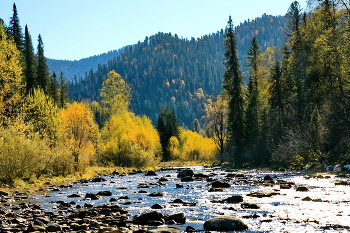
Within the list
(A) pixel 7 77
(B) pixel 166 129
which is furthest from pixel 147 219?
(B) pixel 166 129

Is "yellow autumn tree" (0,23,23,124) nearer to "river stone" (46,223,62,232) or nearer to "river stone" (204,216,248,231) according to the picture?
"river stone" (46,223,62,232)

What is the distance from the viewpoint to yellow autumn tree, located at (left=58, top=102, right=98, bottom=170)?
133 feet

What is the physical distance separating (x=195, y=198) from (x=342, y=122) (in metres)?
Result: 18.1

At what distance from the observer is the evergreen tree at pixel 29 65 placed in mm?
63156

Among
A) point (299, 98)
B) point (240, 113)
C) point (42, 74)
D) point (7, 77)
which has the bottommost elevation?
point (240, 113)

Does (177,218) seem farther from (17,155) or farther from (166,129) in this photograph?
(166,129)

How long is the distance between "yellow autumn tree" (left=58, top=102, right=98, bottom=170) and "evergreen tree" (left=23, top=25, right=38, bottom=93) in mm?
23244

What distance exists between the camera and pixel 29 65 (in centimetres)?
6481

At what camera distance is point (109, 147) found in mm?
53250

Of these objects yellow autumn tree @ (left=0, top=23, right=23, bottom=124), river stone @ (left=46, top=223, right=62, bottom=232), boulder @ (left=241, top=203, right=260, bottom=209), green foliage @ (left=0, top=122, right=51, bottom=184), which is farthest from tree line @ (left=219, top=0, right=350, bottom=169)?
yellow autumn tree @ (left=0, top=23, right=23, bottom=124)

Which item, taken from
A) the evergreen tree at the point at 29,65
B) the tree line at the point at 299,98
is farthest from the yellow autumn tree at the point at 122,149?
the evergreen tree at the point at 29,65

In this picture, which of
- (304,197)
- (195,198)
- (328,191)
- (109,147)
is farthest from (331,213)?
(109,147)

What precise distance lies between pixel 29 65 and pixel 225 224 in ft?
203

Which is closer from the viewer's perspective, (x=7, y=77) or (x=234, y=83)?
(x=7, y=77)
